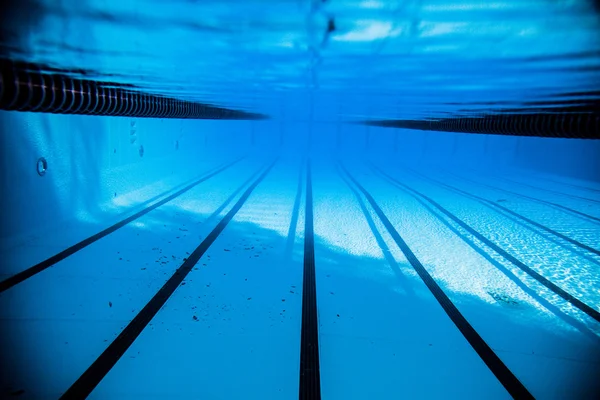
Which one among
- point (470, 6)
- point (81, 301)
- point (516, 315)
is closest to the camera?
point (470, 6)

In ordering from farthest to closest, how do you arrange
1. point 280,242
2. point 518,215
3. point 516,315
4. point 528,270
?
point 518,215 < point 280,242 < point 528,270 < point 516,315

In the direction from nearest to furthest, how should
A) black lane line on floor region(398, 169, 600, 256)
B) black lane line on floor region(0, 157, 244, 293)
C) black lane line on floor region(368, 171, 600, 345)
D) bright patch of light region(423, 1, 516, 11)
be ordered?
bright patch of light region(423, 1, 516, 11), black lane line on floor region(368, 171, 600, 345), black lane line on floor region(0, 157, 244, 293), black lane line on floor region(398, 169, 600, 256)

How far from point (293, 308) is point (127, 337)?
1102 mm

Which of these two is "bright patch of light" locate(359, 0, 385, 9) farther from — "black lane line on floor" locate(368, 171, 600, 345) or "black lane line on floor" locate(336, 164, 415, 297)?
"black lane line on floor" locate(368, 171, 600, 345)

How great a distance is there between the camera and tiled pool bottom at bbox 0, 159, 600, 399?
74.1 inches

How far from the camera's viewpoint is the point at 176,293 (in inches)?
106

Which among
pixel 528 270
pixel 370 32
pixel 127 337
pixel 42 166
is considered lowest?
pixel 127 337

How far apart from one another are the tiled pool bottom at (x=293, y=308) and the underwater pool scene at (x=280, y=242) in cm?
2

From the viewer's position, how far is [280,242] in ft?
12.9

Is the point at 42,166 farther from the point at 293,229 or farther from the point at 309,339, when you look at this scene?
the point at 309,339

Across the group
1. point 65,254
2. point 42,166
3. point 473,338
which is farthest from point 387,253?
point 42,166

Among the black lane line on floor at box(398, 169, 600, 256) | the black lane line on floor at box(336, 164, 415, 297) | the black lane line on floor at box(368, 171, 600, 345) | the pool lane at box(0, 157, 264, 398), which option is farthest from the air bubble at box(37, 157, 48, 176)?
the black lane line on floor at box(398, 169, 600, 256)

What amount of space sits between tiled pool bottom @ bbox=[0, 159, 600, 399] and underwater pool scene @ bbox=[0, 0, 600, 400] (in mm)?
17

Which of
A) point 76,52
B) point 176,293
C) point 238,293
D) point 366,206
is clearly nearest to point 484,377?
point 238,293
